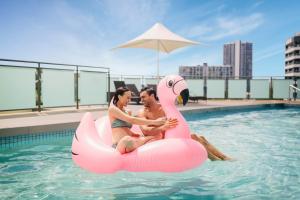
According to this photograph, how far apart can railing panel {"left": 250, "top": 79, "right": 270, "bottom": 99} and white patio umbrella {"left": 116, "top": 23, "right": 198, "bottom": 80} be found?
23.7ft

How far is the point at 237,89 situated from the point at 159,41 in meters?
8.05

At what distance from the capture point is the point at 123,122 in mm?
4312

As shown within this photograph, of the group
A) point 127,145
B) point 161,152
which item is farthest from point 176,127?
point 127,145

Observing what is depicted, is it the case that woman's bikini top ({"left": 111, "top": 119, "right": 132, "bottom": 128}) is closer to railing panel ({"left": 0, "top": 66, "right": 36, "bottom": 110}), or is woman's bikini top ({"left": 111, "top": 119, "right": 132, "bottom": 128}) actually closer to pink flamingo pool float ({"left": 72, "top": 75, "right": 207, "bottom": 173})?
pink flamingo pool float ({"left": 72, "top": 75, "right": 207, "bottom": 173})

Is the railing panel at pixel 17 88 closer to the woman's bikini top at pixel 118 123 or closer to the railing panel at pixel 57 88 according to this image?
the railing panel at pixel 57 88

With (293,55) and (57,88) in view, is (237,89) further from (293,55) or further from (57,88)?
(293,55)

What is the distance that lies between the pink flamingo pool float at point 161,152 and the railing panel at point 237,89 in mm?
15813

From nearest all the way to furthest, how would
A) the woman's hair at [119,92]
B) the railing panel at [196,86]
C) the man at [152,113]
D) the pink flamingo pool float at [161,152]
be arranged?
the pink flamingo pool float at [161,152] < the woman's hair at [119,92] < the man at [152,113] < the railing panel at [196,86]

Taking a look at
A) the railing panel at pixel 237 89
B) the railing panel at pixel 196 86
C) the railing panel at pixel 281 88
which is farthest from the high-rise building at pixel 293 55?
the railing panel at pixel 196 86

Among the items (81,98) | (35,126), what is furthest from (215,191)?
(81,98)

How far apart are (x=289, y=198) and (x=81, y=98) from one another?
30.7ft

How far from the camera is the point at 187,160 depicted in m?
3.96

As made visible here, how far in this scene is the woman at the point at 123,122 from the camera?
4004 mm

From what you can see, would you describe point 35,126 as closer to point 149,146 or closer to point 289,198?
point 149,146
